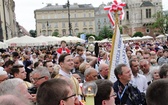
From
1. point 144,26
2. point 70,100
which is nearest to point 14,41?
point 70,100

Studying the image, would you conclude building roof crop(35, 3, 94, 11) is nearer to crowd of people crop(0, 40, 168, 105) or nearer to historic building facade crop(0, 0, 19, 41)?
historic building facade crop(0, 0, 19, 41)

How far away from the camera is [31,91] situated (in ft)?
15.8

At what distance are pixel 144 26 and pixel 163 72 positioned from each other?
116439 millimetres

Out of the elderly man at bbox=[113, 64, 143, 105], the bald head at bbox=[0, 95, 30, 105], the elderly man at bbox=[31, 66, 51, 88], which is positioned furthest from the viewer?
the elderly man at bbox=[31, 66, 51, 88]

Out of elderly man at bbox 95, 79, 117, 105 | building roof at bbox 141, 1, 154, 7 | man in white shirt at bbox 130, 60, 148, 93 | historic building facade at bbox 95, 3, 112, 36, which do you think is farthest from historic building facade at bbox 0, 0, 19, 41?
historic building facade at bbox 95, 3, 112, 36

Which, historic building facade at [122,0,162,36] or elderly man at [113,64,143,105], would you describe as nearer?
elderly man at [113,64,143,105]

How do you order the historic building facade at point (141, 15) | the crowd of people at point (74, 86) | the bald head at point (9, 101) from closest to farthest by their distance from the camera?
the bald head at point (9, 101) → the crowd of people at point (74, 86) → the historic building facade at point (141, 15)

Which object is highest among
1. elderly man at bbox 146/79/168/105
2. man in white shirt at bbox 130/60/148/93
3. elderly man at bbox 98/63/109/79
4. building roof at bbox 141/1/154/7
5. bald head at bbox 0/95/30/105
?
building roof at bbox 141/1/154/7

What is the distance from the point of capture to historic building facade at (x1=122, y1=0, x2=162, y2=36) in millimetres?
119875

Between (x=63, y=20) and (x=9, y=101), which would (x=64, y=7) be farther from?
(x=9, y=101)

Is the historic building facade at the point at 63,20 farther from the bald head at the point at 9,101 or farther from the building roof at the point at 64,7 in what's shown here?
the bald head at the point at 9,101

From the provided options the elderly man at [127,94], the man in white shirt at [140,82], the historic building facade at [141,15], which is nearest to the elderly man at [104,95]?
the elderly man at [127,94]

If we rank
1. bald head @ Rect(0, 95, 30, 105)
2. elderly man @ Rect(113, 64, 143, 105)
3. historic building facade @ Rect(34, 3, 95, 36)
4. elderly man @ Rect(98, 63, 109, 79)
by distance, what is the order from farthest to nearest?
historic building facade @ Rect(34, 3, 95, 36), elderly man @ Rect(98, 63, 109, 79), elderly man @ Rect(113, 64, 143, 105), bald head @ Rect(0, 95, 30, 105)

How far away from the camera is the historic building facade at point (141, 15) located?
11988cm
